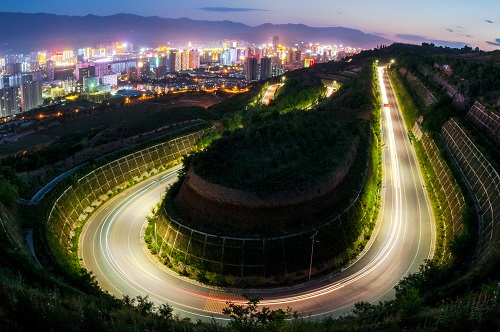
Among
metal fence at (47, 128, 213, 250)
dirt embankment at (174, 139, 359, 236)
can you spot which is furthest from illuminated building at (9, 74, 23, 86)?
dirt embankment at (174, 139, 359, 236)

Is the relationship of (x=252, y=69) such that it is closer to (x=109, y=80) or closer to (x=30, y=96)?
(x=109, y=80)

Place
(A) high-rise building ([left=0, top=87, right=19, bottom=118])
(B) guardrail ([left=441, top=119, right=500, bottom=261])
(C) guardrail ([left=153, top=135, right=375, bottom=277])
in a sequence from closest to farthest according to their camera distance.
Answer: (B) guardrail ([left=441, top=119, right=500, bottom=261]) < (C) guardrail ([left=153, top=135, right=375, bottom=277]) < (A) high-rise building ([left=0, top=87, right=19, bottom=118])

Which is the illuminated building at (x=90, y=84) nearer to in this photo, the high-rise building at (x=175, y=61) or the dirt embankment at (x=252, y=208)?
the high-rise building at (x=175, y=61)

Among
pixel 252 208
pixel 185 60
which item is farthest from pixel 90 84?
pixel 252 208

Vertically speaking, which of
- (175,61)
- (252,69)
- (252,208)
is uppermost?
(175,61)

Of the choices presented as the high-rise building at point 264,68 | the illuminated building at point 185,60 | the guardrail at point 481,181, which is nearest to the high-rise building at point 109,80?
the illuminated building at point 185,60

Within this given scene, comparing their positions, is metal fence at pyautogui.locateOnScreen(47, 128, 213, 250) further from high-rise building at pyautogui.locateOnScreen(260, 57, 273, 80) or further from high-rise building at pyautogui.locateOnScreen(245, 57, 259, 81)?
high-rise building at pyautogui.locateOnScreen(260, 57, 273, 80)

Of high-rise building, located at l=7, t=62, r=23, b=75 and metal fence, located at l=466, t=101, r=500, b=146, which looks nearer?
metal fence, located at l=466, t=101, r=500, b=146

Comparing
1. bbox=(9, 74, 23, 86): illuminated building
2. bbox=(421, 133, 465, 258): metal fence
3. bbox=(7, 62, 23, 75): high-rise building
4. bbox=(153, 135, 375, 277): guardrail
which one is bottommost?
bbox=(153, 135, 375, 277): guardrail
